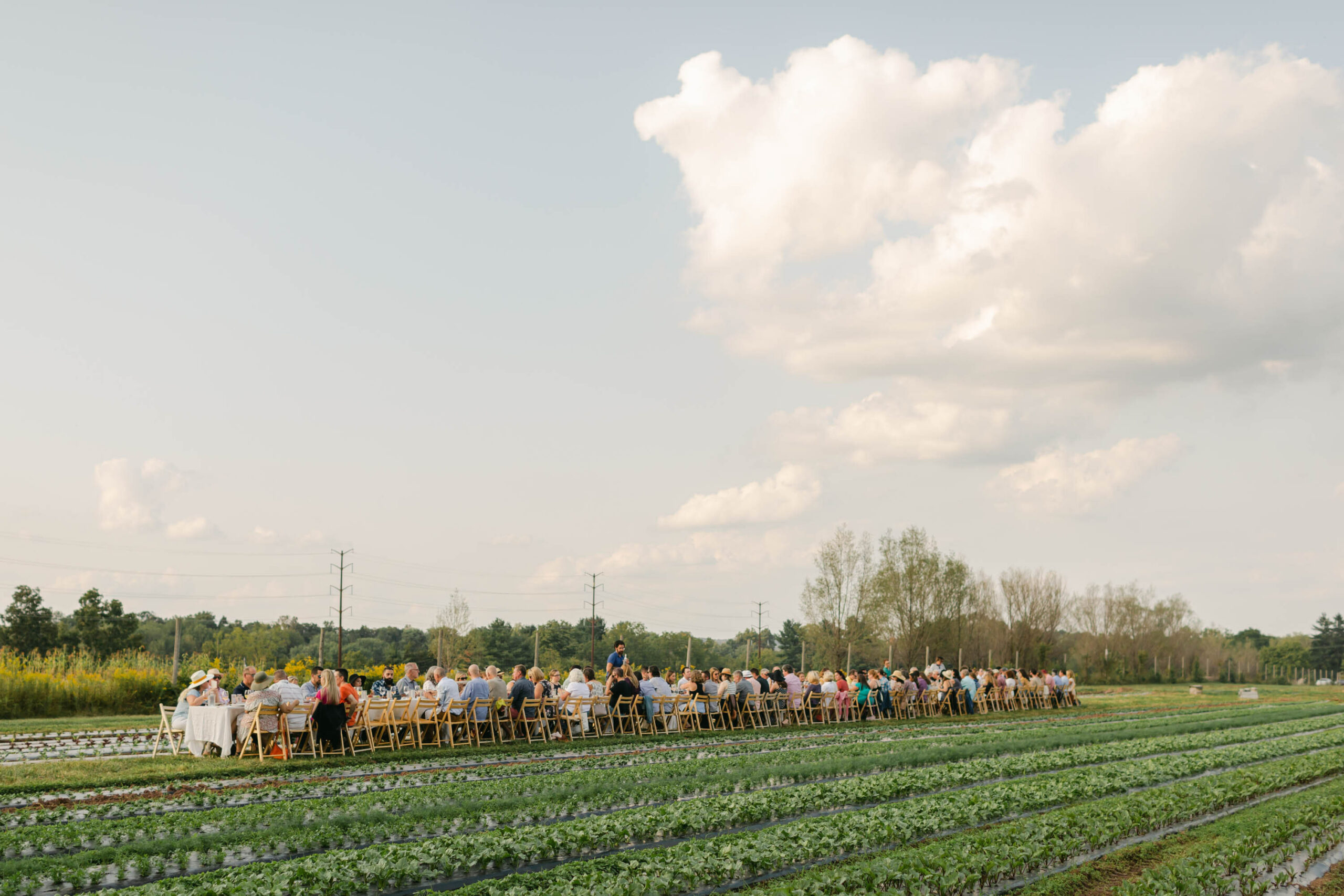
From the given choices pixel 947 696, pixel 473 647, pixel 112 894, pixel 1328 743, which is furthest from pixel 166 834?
pixel 473 647

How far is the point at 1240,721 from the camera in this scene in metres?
25.5

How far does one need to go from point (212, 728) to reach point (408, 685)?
10.9ft

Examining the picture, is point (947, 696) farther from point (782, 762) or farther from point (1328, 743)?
point (782, 762)

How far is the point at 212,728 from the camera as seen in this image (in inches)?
578

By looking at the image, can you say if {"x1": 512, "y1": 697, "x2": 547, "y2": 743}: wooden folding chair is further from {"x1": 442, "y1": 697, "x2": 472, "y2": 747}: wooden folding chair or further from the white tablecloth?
the white tablecloth

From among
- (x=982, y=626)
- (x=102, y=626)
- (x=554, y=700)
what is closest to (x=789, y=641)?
(x=982, y=626)

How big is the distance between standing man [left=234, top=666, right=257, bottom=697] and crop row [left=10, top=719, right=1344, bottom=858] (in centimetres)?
684

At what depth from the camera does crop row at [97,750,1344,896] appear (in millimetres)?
6383

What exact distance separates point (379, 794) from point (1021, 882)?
21.6 feet

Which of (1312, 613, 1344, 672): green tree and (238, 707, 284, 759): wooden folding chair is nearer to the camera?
(238, 707, 284, 759): wooden folding chair

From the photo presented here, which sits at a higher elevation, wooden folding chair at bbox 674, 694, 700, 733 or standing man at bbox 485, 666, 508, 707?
standing man at bbox 485, 666, 508, 707

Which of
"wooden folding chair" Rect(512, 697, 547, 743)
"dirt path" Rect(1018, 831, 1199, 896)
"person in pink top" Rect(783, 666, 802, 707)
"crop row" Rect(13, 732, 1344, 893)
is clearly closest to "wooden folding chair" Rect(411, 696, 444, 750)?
"wooden folding chair" Rect(512, 697, 547, 743)

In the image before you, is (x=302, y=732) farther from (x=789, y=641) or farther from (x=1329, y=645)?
(x=1329, y=645)

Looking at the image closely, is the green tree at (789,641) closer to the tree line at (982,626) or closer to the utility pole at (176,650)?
the tree line at (982,626)
